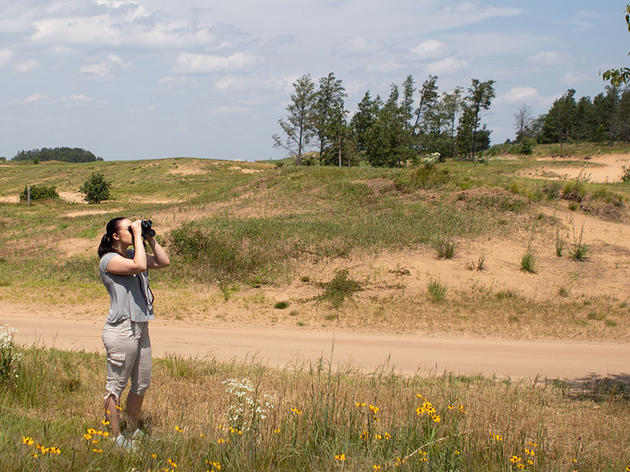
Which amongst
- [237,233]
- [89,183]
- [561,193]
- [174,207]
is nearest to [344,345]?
[237,233]

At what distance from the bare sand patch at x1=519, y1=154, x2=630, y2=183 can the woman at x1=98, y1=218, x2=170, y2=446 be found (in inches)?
1220

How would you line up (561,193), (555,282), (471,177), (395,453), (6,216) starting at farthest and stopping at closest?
(6,216) → (471,177) → (561,193) → (555,282) → (395,453)

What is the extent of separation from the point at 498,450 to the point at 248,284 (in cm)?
1085

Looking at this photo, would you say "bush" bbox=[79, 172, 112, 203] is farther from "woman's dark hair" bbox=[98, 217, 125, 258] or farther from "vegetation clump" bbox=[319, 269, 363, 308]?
"woman's dark hair" bbox=[98, 217, 125, 258]

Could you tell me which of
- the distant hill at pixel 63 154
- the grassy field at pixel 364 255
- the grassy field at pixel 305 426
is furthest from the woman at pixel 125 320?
the distant hill at pixel 63 154

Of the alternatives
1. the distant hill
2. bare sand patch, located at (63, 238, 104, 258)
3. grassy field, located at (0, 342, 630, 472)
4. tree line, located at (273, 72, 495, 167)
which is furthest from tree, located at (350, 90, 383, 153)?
the distant hill

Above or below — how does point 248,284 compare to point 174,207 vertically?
below

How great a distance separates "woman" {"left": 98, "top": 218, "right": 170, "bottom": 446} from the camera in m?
5.11

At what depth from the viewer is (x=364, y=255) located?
52.4ft

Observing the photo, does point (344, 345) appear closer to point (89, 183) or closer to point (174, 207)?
point (174, 207)

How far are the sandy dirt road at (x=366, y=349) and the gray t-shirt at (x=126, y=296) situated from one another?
4044 mm

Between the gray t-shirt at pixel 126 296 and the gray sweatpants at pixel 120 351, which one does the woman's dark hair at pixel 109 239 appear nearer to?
the gray t-shirt at pixel 126 296

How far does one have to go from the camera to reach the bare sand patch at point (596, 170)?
3531 centimetres

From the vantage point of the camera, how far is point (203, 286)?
50.3 feet
